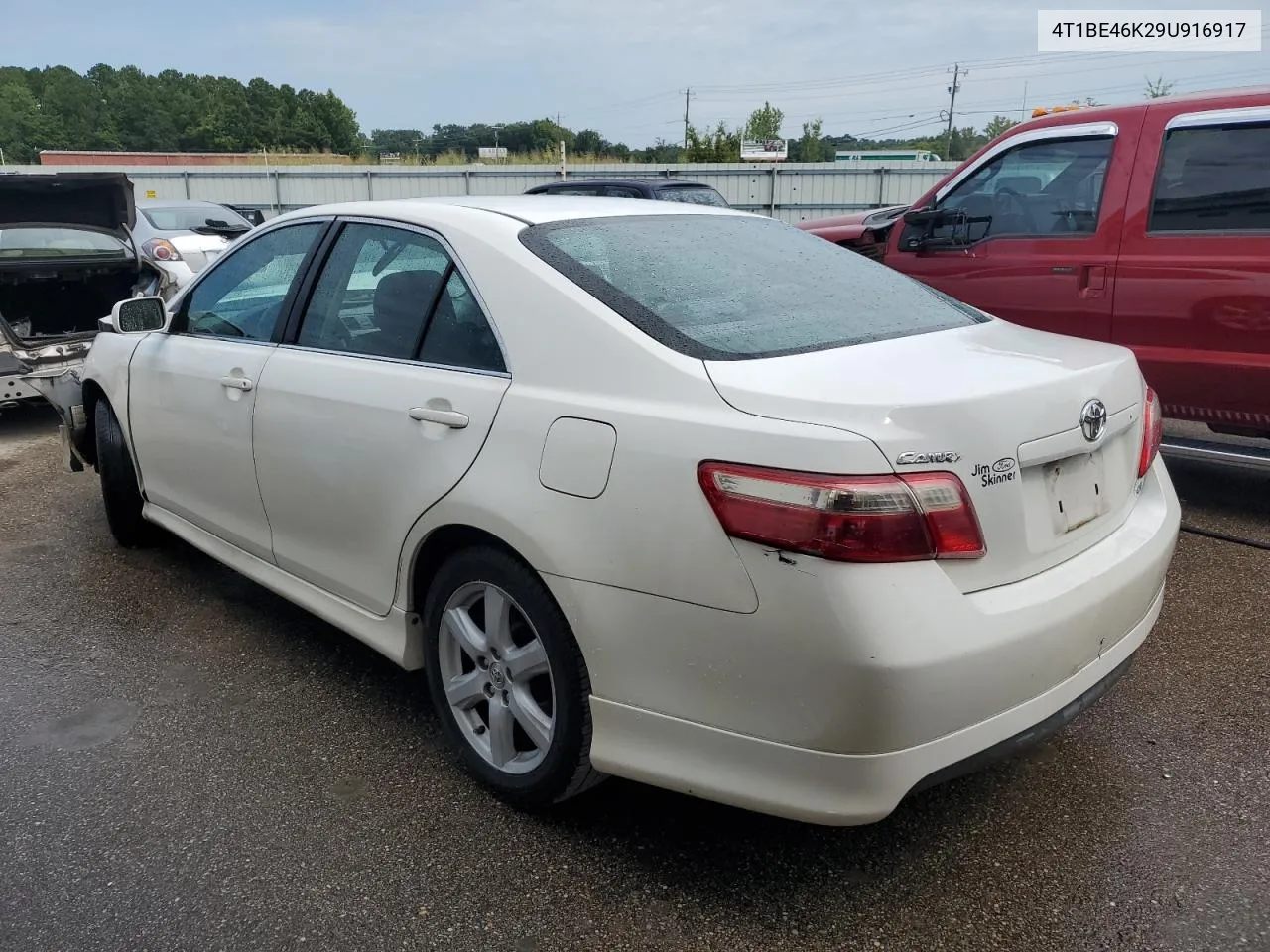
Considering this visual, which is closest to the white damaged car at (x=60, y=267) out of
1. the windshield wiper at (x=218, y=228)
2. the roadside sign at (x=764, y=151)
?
the windshield wiper at (x=218, y=228)

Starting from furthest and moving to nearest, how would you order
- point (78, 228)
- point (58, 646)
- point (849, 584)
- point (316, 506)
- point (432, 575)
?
1. point (78, 228)
2. point (58, 646)
3. point (316, 506)
4. point (432, 575)
5. point (849, 584)

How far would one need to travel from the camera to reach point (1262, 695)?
3234 mm

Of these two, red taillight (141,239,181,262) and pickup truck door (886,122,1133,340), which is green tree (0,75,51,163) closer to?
red taillight (141,239,181,262)

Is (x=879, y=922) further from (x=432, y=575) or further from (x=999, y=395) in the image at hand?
(x=432, y=575)

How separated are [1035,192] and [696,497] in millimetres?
4197

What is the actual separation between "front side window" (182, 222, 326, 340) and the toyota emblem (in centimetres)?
244

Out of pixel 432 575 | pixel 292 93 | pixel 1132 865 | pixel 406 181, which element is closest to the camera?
pixel 1132 865

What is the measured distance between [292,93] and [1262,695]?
344 ft

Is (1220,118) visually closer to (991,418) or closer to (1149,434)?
(1149,434)

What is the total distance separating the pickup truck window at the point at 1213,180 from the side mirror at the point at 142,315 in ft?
14.9

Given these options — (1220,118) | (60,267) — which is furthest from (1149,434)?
(60,267)

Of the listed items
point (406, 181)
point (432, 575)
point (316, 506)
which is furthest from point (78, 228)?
point (406, 181)

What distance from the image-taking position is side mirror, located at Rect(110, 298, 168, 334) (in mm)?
4117

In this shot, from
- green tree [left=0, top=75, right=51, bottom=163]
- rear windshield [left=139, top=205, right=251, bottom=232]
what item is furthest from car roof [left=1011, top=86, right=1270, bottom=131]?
green tree [left=0, top=75, right=51, bottom=163]
